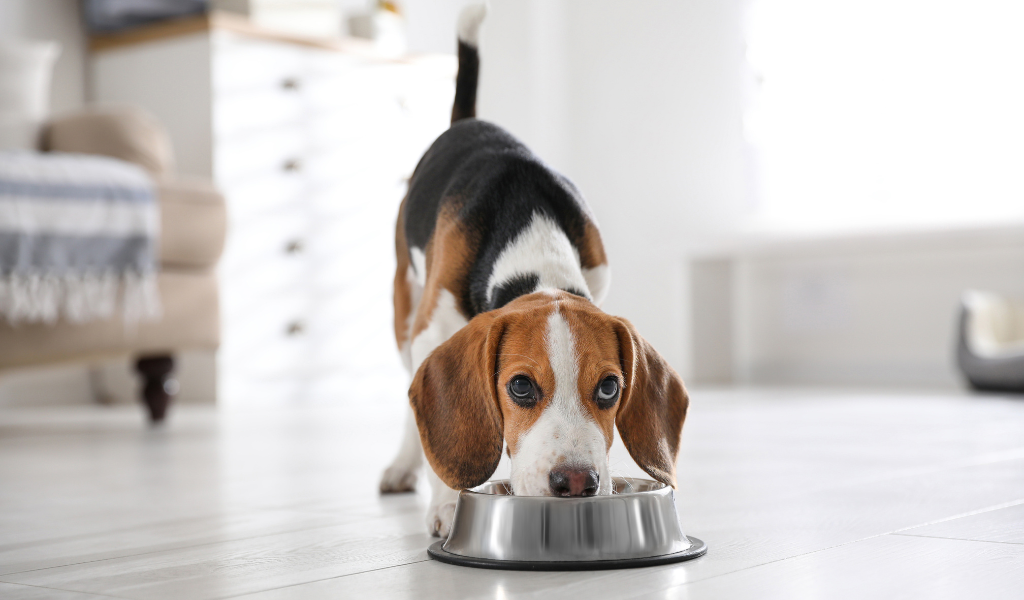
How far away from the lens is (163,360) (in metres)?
3.11

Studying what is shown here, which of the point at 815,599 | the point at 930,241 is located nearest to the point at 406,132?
the point at 930,241

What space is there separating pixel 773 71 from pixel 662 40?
64cm

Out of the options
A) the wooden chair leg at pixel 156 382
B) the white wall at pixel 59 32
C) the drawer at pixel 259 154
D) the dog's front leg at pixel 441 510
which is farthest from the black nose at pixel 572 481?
the white wall at pixel 59 32

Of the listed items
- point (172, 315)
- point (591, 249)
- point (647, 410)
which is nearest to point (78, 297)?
point (172, 315)

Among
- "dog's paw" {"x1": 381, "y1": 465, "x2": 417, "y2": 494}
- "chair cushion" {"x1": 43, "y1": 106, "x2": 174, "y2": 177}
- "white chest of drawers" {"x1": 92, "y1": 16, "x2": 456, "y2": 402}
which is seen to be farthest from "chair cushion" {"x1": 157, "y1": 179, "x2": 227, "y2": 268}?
"dog's paw" {"x1": 381, "y1": 465, "x2": 417, "y2": 494}

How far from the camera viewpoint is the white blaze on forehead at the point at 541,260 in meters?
1.30

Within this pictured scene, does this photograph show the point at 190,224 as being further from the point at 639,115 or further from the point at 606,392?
the point at 639,115

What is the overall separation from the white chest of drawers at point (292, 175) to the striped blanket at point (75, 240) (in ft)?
4.09

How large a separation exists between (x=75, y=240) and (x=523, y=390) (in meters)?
2.02

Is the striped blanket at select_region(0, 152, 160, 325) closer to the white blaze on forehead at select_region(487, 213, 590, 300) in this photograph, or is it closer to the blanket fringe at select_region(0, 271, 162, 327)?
the blanket fringe at select_region(0, 271, 162, 327)

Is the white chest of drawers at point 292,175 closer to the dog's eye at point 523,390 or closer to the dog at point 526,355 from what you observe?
the dog at point 526,355

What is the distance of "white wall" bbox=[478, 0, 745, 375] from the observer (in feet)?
17.0

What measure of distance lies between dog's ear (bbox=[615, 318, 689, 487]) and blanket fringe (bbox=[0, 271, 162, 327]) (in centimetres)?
196

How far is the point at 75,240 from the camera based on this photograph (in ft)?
8.96
